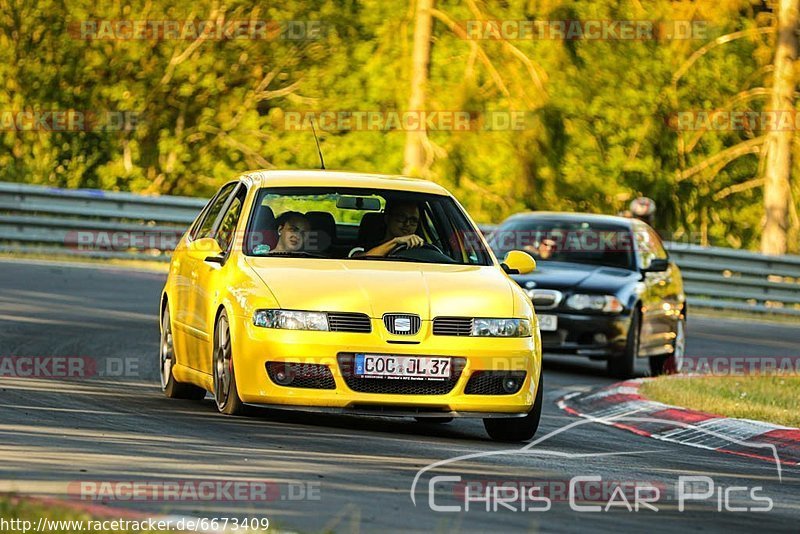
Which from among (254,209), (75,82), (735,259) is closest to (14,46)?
(75,82)

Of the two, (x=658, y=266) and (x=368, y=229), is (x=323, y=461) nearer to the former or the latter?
(x=368, y=229)

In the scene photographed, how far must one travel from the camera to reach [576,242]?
60.0ft

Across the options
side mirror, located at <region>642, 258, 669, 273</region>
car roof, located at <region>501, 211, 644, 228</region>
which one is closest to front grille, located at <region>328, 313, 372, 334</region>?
side mirror, located at <region>642, 258, 669, 273</region>

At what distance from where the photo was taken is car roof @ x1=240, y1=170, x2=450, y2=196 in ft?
37.0

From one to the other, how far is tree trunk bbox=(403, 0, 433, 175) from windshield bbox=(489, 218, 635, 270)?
48.0 feet

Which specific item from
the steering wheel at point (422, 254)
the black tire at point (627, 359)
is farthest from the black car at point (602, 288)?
the steering wheel at point (422, 254)

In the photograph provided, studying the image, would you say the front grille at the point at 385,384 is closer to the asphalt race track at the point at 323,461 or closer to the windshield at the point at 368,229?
the asphalt race track at the point at 323,461

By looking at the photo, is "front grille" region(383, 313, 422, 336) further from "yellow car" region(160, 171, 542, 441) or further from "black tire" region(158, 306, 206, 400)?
"black tire" region(158, 306, 206, 400)

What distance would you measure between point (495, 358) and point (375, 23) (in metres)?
33.0

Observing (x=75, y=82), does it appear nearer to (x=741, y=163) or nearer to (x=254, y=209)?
(x=741, y=163)

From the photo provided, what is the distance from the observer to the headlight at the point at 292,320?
32.4ft

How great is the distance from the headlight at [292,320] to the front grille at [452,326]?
0.60m

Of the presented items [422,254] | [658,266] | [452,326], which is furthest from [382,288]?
[658,266]

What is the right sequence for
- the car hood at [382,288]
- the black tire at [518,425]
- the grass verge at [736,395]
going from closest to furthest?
the car hood at [382,288] → the black tire at [518,425] → the grass verge at [736,395]
